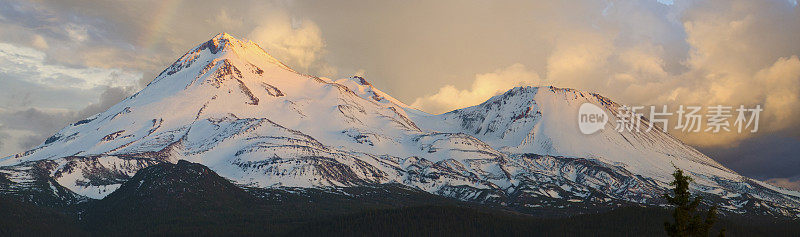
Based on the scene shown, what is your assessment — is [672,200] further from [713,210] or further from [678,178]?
[713,210]

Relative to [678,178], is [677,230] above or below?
below

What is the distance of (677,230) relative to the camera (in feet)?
244

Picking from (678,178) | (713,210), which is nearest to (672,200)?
(678,178)

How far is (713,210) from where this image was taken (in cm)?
7825

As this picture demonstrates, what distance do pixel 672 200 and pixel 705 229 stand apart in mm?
5543

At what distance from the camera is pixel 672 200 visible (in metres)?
74.1

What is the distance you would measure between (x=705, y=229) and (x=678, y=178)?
6642 millimetres

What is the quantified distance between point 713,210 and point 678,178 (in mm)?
7674

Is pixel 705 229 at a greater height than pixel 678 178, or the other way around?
pixel 678 178

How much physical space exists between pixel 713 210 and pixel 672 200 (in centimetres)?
797

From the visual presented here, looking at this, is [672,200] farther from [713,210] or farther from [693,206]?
[713,210]

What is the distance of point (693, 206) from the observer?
7500 cm

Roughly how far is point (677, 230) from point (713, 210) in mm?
7241

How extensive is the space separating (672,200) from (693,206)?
3.02 meters
